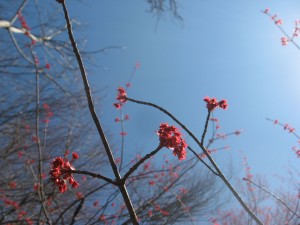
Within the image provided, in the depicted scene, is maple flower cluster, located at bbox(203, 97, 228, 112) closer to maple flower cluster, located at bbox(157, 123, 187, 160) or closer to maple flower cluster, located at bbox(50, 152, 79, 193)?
maple flower cluster, located at bbox(157, 123, 187, 160)

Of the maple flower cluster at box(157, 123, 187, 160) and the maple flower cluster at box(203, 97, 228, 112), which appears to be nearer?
the maple flower cluster at box(157, 123, 187, 160)

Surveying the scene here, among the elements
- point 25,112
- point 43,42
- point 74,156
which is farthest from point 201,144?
point 25,112

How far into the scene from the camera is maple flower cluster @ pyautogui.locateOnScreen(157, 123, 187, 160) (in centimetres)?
115

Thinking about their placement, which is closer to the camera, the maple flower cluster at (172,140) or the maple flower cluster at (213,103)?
the maple flower cluster at (172,140)

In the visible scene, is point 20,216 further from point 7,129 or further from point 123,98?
point 123,98

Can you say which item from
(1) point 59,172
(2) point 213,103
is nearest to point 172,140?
(1) point 59,172

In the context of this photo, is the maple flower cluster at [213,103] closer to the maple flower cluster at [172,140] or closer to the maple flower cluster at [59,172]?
the maple flower cluster at [172,140]

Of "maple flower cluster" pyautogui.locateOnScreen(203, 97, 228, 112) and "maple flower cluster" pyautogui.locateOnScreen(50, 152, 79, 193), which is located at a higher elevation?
"maple flower cluster" pyautogui.locateOnScreen(203, 97, 228, 112)

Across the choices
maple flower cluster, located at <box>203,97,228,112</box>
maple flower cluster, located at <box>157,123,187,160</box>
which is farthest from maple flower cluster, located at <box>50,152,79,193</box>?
maple flower cluster, located at <box>203,97,228,112</box>

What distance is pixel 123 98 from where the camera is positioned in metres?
1.67

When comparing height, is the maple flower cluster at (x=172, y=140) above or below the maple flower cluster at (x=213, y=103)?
below

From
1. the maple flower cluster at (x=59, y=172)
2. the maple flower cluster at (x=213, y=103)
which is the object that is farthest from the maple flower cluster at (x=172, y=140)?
the maple flower cluster at (x=213, y=103)

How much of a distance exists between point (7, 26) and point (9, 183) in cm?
471

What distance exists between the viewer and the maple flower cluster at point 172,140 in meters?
1.15
